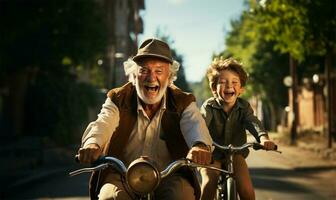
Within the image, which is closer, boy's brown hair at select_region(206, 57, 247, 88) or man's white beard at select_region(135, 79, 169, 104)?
man's white beard at select_region(135, 79, 169, 104)

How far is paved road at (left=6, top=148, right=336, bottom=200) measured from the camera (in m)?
10.2

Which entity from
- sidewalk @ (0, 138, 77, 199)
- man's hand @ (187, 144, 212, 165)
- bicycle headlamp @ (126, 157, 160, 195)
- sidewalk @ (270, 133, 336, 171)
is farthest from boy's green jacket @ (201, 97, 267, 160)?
sidewalk @ (270, 133, 336, 171)

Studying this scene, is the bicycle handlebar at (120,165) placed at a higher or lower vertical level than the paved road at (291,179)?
higher

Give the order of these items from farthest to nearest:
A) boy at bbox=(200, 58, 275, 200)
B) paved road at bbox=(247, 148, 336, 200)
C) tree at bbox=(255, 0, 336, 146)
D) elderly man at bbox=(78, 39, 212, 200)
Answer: tree at bbox=(255, 0, 336, 146)
paved road at bbox=(247, 148, 336, 200)
boy at bbox=(200, 58, 275, 200)
elderly man at bbox=(78, 39, 212, 200)

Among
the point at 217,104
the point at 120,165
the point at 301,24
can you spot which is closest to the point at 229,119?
the point at 217,104

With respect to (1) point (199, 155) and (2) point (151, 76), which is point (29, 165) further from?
(1) point (199, 155)

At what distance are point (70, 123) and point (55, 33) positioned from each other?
3487 millimetres

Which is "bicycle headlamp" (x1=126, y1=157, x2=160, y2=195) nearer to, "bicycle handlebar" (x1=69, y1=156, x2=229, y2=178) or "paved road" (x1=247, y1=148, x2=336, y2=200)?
"bicycle handlebar" (x1=69, y1=156, x2=229, y2=178)

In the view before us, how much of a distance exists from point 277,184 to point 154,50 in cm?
845

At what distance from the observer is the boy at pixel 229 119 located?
5277 millimetres

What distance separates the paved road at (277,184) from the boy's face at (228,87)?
454 cm

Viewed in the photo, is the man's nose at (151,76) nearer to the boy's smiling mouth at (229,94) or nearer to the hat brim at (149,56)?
the hat brim at (149,56)

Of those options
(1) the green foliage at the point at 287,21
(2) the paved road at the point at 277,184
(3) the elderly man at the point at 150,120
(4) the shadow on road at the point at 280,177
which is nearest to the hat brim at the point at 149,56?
(3) the elderly man at the point at 150,120

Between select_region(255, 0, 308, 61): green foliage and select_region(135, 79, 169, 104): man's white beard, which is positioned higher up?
select_region(255, 0, 308, 61): green foliage
